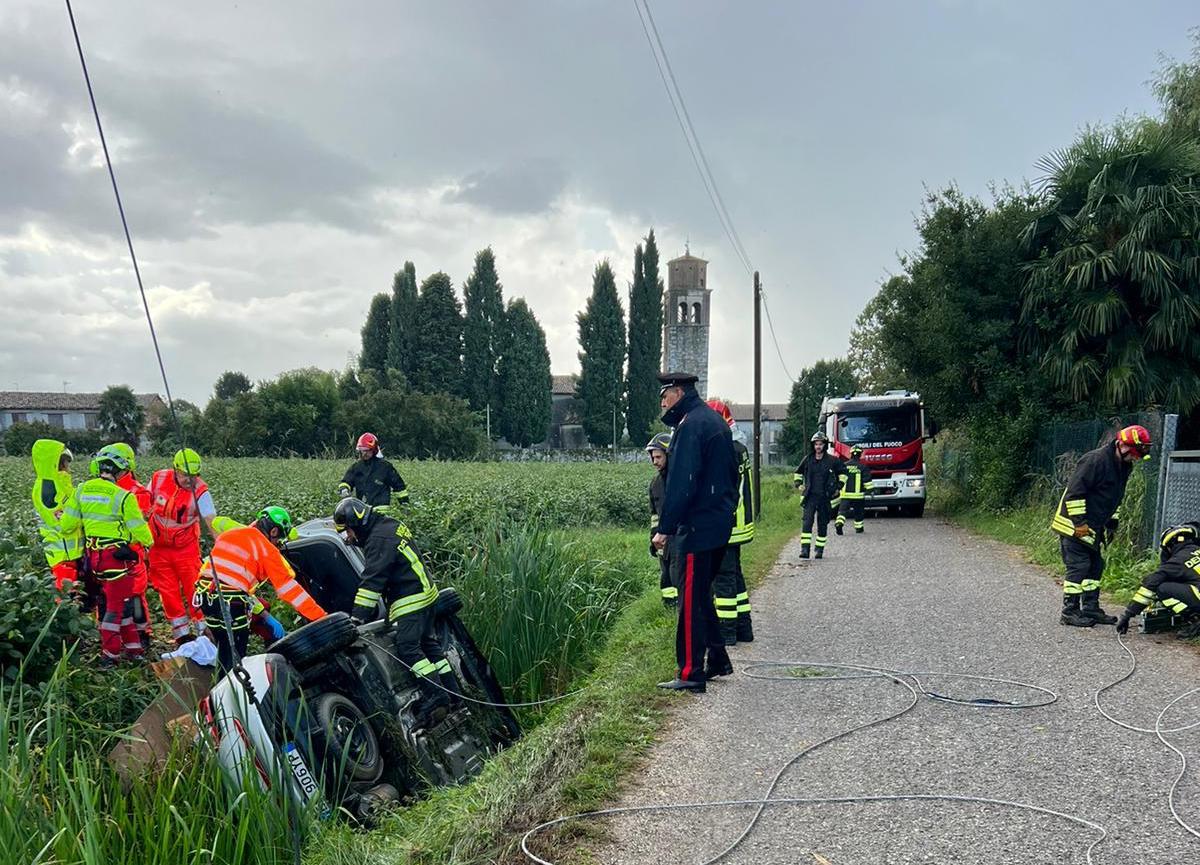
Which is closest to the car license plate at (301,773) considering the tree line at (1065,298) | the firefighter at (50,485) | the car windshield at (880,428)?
the firefighter at (50,485)

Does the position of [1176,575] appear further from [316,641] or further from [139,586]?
[139,586]

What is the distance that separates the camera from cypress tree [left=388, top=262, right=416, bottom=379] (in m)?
64.1

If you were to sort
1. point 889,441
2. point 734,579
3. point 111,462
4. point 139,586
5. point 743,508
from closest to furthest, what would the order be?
1. point 734,579
2. point 743,508
3. point 139,586
4. point 111,462
5. point 889,441

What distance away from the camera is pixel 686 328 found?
7225 centimetres

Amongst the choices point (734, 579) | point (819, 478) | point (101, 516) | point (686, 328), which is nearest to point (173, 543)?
point (101, 516)

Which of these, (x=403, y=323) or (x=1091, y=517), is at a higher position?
(x=403, y=323)

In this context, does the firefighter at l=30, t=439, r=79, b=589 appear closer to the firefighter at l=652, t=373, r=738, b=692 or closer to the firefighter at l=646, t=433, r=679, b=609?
the firefighter at l=646, t=433, r=679, b=609

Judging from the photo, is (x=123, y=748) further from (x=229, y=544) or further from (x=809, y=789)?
(x=809, y=789)

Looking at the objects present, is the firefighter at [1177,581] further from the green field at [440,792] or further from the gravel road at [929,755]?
the green field at [440,792]

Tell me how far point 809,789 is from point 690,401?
261 centimetres

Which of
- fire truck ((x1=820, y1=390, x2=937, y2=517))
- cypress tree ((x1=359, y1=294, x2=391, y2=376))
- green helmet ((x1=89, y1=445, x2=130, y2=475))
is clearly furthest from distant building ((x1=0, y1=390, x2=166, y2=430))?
green helmet ((x1=89, y1=445, x2=130, y2=475))

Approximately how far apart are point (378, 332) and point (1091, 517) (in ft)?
211

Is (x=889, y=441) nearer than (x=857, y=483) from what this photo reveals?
No

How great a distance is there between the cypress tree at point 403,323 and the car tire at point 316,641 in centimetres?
6016
